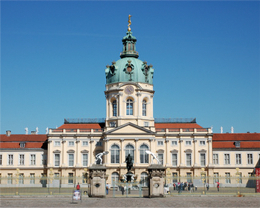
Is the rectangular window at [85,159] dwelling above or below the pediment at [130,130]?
below

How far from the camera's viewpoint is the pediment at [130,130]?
8025 cm

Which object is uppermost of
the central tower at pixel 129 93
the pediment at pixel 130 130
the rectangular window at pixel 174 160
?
the central tower at pixel 129 93

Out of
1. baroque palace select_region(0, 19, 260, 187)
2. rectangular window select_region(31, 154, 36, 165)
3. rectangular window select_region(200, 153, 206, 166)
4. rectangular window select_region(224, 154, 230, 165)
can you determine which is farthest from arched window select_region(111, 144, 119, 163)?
rectangular window select_region(224, 154, 230, 165)

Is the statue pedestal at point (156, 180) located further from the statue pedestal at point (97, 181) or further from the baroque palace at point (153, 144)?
the baroque palace at point (153, 144)

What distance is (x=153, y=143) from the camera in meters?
80.7

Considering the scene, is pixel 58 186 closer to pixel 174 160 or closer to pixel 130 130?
pixel 130 130

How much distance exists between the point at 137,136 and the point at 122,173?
21.5 ft

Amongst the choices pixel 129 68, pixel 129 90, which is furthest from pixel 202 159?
pixel 129 68

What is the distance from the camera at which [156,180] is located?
1602 inches

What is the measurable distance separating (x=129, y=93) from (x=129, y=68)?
14.3 ft

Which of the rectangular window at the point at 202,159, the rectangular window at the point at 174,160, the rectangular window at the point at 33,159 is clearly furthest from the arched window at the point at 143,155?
the rectangular window at the point at 33,159

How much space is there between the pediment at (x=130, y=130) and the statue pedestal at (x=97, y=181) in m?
38.9

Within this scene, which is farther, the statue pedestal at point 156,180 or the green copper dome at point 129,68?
the green copper dome at point 129,68

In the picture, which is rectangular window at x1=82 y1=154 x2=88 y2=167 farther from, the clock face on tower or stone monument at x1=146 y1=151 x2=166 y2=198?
stone monument at x1=146 y1=151 x2=166 y2=198
